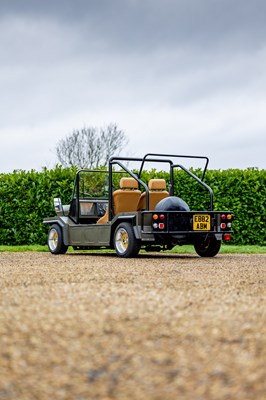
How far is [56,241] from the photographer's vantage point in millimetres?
14539

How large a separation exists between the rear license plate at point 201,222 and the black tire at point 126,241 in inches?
41.1

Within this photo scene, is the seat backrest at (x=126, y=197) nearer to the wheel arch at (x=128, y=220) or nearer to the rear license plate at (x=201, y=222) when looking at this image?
the wheel arch at (x=128, y=220)

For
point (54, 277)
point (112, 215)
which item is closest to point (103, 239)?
point (112, 215)

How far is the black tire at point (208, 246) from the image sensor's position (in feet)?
42.8

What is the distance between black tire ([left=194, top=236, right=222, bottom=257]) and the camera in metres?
13.0

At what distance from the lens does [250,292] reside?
627 centimetres

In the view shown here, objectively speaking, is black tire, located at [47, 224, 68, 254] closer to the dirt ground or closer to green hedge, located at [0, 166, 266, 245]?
green hedge, located at [0, 166, 266, 245]

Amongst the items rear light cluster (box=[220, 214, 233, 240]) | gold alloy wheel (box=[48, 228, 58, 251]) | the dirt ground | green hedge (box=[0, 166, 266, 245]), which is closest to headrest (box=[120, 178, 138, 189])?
rear light cluster (box=[220, 214, 233, 240])

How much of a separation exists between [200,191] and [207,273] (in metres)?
10.5

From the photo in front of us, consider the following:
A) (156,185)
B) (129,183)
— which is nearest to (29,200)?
(129,183)

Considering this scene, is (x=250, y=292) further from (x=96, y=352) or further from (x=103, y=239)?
(x=103, y=239)

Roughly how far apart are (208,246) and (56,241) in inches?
129

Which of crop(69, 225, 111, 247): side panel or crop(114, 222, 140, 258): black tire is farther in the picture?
crop(69, 225, 111, 247): side panel

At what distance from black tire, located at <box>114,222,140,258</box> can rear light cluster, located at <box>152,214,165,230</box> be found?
0.48m
